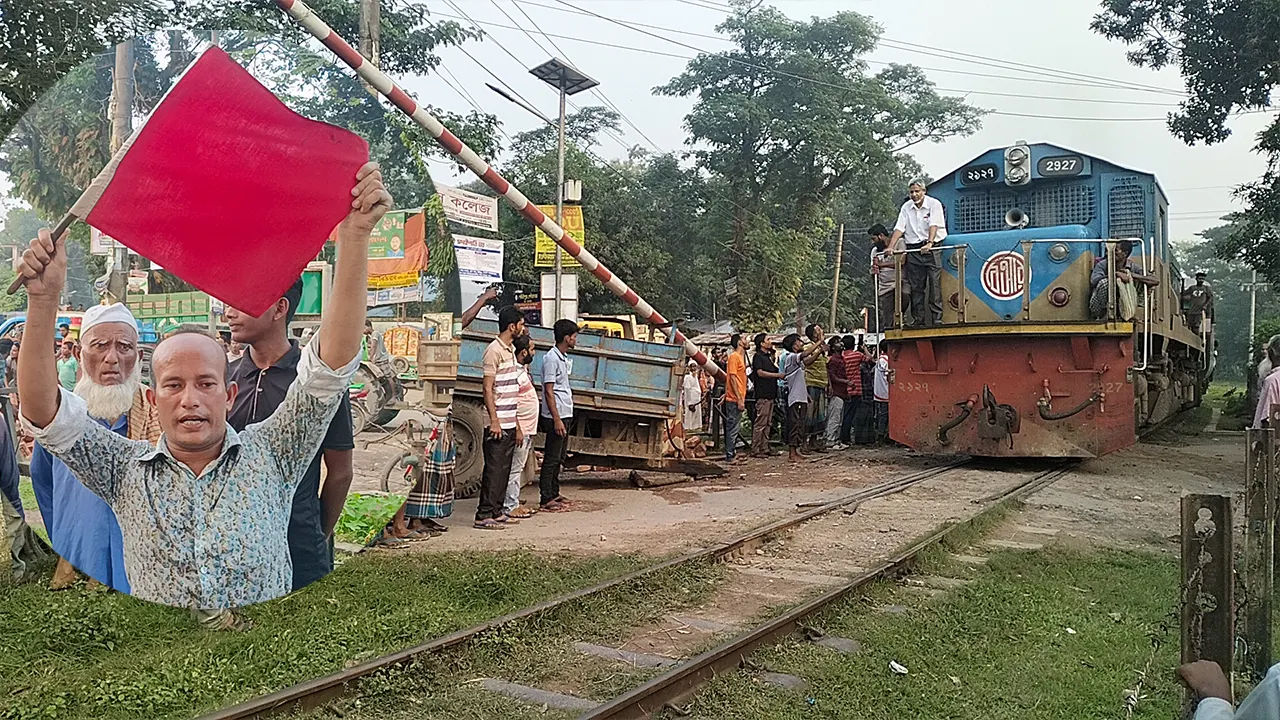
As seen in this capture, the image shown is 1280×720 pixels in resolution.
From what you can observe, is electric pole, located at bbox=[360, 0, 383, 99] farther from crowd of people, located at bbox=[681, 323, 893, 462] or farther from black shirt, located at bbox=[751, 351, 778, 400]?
black shirt, located at bbox=[751, 351, 778, 400]

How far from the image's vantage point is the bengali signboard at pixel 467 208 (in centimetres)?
239

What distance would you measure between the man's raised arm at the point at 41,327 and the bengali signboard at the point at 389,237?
571 millimetres

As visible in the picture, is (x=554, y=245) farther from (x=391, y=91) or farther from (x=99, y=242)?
(x=99, y=242)

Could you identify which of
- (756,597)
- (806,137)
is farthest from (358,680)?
(806,137)

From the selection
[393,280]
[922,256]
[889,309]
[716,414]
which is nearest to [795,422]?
[716,414]

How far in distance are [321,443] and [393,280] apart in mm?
404

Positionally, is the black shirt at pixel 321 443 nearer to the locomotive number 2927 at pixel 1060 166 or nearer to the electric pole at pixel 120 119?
the electric pole at pixel 120 119

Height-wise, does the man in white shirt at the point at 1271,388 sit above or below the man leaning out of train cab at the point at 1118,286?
below

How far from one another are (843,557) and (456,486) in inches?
135

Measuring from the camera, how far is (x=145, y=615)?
3707 millimetres

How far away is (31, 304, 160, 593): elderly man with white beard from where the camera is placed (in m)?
1.86

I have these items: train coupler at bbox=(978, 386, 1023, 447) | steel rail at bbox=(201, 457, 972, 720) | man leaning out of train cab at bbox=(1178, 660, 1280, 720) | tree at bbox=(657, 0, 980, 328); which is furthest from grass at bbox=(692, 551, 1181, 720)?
tree at bbox=(657, 0, 980, 328)

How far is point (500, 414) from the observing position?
24.9 feet

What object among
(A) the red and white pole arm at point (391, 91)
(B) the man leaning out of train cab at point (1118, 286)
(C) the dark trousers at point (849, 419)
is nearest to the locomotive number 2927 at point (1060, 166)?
(B) the man leaning out of train cab at point (1118, 286)
